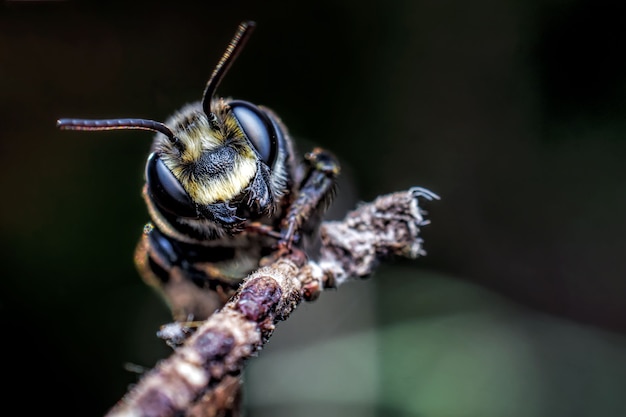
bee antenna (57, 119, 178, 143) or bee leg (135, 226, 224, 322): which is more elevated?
bee antenna (57, 119, 178, 143)

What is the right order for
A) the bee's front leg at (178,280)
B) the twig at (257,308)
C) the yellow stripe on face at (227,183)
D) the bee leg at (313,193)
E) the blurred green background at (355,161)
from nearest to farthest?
the twig at (257,308), the yellow stripe on face at (227,183), the bee leg at (313,193), the bee's front leg at (178,280), the blurred green background at (355,161)

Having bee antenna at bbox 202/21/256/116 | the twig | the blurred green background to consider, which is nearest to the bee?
bee antenna at bbox 202/21/256/116

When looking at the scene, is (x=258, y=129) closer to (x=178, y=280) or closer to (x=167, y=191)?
(x=167, y=191)

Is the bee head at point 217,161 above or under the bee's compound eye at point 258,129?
under

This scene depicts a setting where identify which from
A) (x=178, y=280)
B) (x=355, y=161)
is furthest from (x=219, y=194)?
(x=355, y=161)

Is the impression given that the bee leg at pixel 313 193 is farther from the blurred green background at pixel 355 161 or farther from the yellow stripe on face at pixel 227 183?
the blurred green background at pixel 355 161

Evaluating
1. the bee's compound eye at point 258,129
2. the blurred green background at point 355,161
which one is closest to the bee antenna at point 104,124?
the bee's compound eye at point 258,129

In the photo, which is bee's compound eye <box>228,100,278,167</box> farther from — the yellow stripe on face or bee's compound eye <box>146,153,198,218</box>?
bee's compound eye <box>146,153,198,218</box>
